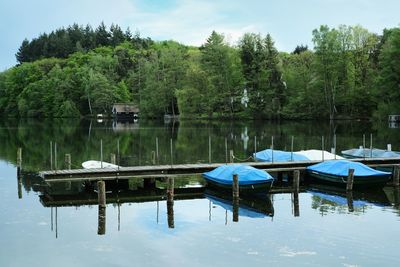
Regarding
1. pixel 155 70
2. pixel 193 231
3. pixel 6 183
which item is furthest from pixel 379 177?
pixel 155 70

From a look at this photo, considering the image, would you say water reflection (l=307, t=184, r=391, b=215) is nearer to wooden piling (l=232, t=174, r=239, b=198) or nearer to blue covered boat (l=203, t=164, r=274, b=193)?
blue covered boat (l=203, t=164, r=274, b=193)

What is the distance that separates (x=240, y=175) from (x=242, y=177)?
22cm

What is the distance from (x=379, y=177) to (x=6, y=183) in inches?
924

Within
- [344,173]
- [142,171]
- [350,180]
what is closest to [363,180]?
[350,180]

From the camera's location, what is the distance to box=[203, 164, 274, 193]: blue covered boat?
27.7m

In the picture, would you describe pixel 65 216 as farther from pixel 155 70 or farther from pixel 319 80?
pixel 155 70

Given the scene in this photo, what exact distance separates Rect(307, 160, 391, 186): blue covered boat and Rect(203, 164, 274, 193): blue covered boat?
15.3 feet

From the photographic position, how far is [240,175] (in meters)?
28.0

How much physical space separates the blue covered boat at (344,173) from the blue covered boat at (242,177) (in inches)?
184

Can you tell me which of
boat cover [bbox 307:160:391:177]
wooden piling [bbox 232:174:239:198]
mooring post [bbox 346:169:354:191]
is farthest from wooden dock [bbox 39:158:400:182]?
wooden piling [bbox 232:174:239:198]

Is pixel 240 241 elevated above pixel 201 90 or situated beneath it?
situated beneath

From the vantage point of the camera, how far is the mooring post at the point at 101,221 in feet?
Result: 70.6

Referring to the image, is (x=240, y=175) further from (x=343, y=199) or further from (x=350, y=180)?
(x=350, y=180)

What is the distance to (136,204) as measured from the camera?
2695 cm
